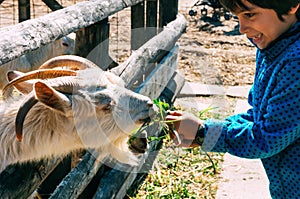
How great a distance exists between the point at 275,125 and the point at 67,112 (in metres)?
1.38

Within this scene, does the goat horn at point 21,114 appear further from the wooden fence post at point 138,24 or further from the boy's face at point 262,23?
the wooden fence post at point 138,24

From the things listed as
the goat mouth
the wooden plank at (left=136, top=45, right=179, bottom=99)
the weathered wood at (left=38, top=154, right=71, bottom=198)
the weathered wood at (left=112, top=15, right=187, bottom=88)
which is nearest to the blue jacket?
the goat mouth

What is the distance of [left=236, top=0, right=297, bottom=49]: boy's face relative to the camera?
266 centimetres

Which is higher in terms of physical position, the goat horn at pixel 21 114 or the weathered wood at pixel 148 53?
the goat horn at pixel 21 114

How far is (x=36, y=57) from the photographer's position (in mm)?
6699

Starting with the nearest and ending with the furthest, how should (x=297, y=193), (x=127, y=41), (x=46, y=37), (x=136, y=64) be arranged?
(x=297, y=193) < (x=46, y=37) < (x=136, y=64) < (x=127, y=41)

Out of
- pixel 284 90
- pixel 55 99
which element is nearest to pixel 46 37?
pixel 55 99

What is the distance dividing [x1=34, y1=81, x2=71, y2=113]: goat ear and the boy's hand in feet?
2.18

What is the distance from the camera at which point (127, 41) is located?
33.3 feet

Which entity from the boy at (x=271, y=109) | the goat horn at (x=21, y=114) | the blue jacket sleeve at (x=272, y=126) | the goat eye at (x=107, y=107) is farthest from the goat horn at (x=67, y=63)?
the blue jacket sleeve at (x=272, y=126)

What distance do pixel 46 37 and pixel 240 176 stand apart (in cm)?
282

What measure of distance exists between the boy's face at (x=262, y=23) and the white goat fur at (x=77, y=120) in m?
1.13

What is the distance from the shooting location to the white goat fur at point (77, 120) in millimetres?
3361

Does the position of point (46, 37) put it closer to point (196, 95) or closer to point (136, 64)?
point (136, 64)
